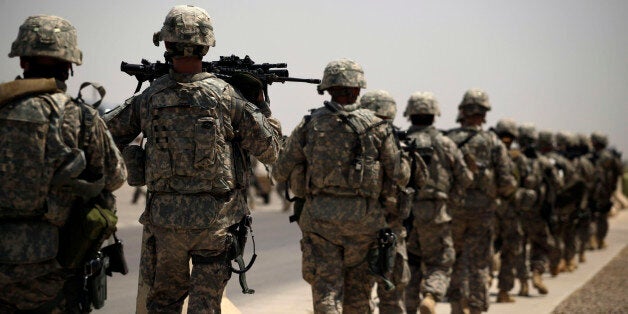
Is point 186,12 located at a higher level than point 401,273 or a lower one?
higher

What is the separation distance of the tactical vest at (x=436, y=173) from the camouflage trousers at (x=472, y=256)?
1039 mm

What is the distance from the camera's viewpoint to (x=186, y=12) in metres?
6.65

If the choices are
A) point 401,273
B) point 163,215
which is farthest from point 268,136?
point 401,273

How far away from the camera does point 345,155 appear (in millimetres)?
8203

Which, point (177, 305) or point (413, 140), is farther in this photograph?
point (413, 140)

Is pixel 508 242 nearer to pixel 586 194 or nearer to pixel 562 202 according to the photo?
pixel 562 202

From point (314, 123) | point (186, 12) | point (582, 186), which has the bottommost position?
point (582, 186)

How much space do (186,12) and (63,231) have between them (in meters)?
1.79

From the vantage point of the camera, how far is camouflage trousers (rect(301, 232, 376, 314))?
8.09 metres

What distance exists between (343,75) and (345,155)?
62cm

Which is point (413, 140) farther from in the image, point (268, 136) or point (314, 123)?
point (268, 136)

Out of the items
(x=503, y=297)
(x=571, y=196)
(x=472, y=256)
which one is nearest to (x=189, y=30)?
(x=472, y=256)

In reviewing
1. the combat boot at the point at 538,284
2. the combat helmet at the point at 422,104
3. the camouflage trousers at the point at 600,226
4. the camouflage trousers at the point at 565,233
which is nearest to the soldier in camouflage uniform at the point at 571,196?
the camouflage trousers at the point at 565,233

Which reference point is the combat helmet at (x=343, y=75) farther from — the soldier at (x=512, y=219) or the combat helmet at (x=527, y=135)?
the combat helmet at (x=527, y=135)
